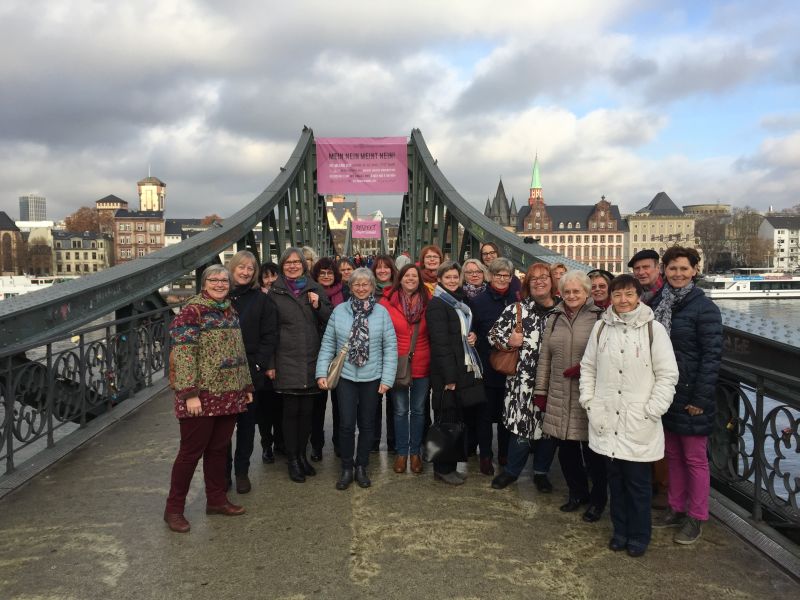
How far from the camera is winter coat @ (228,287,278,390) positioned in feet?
10.5

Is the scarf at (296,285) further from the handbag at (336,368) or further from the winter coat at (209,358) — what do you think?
the winter coat at (209,358)

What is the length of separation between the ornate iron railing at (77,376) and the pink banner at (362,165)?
835 cm

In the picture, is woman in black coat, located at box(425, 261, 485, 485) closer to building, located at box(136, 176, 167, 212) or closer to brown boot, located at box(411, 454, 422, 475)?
brown boot, located at box(411, 454, 422, 475)

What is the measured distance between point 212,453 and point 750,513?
103 inches

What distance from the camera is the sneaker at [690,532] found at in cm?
261

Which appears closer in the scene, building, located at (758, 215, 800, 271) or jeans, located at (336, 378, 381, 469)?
jeans, located at (336, 378, 381, 469)

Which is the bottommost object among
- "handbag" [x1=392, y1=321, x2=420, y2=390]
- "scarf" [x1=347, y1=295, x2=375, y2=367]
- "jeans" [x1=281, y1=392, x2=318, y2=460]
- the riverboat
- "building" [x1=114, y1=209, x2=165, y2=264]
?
the riverboat

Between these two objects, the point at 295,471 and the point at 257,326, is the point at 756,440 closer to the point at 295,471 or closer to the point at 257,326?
the point at 295,471

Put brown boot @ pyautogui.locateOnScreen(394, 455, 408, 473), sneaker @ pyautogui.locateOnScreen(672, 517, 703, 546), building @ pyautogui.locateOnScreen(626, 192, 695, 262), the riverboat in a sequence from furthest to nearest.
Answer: building @ pyautogui.locateOnScreen(626, 192, 695, 262) → the riverboat → brown boot @ pyautogui.locateOnScreen(394, 455, 408, 473) → sneaker @ pyautogui.locateOnScreen(672, 517, 703, 546)

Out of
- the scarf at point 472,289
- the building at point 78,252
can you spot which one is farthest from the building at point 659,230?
the scarf at point 472,289

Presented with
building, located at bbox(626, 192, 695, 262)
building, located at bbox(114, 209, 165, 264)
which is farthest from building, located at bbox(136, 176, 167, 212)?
building, located at bbox(626, 192, 695, 262)

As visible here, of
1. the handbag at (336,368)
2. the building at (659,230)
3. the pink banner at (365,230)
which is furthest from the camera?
the building at (659,230)

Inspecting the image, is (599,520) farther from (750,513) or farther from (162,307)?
(162,307)

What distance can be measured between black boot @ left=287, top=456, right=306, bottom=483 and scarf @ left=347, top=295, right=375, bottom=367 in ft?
2.24
